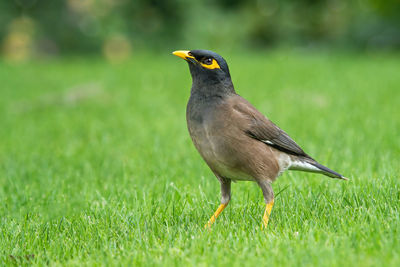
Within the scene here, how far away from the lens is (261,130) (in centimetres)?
407

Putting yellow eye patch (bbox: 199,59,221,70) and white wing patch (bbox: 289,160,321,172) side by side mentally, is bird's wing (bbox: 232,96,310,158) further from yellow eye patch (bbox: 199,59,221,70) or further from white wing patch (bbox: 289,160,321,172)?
yellow eye patch (bbox: 199,59,221,70)

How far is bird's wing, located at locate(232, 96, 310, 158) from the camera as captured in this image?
400cm

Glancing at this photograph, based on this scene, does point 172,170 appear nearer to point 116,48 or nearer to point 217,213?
point 217,213

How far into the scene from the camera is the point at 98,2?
1980 centimetres

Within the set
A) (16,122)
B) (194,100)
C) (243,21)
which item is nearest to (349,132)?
(194,100)

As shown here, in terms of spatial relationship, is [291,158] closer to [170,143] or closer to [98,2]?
[170,143]

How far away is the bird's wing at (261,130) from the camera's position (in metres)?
4.00

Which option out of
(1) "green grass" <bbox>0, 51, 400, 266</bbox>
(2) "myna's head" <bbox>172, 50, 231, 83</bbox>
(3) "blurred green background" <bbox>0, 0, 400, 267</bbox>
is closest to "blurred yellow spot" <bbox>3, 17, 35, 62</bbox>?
(3) "blurred green background" <bbox>0, 0, 400, 267</bbox>

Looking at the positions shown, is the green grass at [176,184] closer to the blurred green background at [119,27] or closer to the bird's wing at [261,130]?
the bird's wing at [261,130]

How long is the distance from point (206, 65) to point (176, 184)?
1.49 m

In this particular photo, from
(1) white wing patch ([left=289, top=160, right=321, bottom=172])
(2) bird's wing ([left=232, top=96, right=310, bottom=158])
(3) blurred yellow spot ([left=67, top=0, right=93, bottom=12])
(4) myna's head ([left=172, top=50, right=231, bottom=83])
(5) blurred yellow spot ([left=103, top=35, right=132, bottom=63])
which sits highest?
(3) blurred yellow spot ([left=67, top=0, right=93, bottom=12])

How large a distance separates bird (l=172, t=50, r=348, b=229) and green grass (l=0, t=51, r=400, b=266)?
346 millimetres

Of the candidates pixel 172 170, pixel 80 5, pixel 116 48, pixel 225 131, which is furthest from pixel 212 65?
pixel 116 48

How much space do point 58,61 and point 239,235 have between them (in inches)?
647
